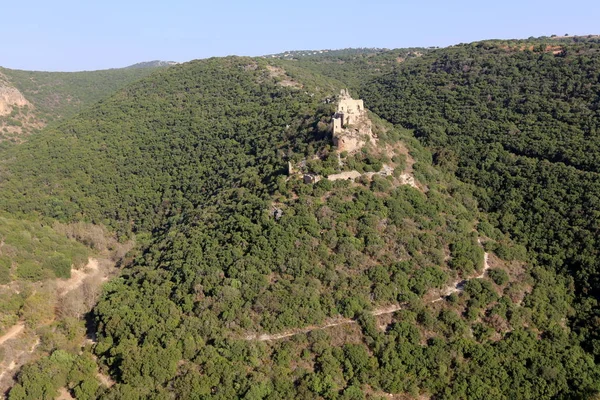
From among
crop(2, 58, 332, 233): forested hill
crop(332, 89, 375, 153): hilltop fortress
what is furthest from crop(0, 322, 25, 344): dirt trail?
crop(332, 89, 375, 153): hilltop fortress

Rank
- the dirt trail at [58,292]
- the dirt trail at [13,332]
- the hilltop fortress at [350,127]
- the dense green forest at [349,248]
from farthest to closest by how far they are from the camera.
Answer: the hilltop fortress at [350,127] → the dirt trail at [13,332] → the dirt trail at [58,292] → the dense green forest at [349,248]

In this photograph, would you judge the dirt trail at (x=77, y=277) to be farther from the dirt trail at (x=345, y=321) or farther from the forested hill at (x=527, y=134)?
the forested hill at (x=527, y=134)

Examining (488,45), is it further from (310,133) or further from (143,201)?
(143,201)

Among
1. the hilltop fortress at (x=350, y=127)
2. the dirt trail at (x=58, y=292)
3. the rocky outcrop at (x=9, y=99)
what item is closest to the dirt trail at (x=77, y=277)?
the dirt trail at (x=58, y=292)

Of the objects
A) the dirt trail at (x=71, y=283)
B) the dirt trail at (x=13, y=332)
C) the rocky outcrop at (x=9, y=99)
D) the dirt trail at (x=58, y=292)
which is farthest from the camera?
the rocky outcrop at (x=9, y=99)

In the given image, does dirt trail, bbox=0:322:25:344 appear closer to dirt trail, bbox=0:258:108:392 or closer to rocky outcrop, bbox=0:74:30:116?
dirt trail, bbox=0:258:108:392

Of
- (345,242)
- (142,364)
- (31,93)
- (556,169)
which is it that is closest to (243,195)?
(345,242)

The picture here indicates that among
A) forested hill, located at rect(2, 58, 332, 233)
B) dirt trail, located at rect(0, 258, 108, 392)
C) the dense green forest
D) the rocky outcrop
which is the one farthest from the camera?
the rocky outcrop
